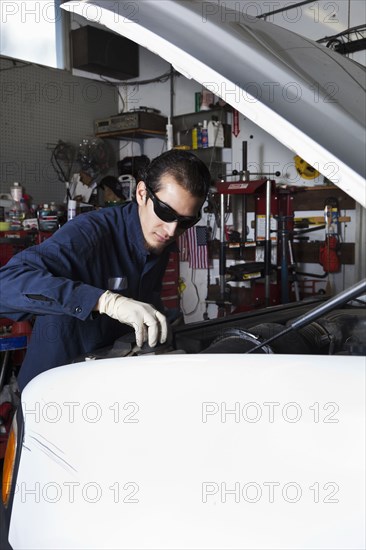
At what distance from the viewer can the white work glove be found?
1283mm

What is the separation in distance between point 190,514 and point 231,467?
0.10m

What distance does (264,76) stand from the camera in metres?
0.91

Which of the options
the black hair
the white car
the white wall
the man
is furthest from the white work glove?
the white wall

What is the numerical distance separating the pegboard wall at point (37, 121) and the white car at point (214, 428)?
4811mm

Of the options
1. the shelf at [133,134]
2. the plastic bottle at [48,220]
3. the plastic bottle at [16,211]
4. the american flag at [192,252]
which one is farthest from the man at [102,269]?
the shelf at [133,134]

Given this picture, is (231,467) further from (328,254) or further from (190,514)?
(328,254)

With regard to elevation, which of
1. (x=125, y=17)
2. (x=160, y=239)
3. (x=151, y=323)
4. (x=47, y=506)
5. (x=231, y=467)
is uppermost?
(x=125, y=17)

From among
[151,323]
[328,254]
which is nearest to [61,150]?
[328,254]

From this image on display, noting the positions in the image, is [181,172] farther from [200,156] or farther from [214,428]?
[200,156]

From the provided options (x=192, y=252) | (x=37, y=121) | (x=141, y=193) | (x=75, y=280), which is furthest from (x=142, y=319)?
(x=37, y=121)

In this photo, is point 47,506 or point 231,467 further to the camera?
point 47,506

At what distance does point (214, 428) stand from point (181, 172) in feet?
3.11

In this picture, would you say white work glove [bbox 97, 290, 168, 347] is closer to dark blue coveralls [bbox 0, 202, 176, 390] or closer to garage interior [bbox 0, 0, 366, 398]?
dark blue coveralls [bbox 0, 202, 176, 390]

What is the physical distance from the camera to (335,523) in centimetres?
77
